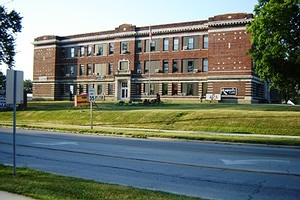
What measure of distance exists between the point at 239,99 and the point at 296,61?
111 ft

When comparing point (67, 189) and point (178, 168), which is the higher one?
point (67, 189)

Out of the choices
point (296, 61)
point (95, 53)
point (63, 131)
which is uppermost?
point (95, 53)

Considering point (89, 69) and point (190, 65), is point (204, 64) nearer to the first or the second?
point (190, 65)

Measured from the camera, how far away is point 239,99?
6316 centimetres

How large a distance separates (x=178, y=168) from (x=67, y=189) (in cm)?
478

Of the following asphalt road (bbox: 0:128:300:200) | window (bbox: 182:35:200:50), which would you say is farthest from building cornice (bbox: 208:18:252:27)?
asphalt road (bbox: 0:128:300:200)

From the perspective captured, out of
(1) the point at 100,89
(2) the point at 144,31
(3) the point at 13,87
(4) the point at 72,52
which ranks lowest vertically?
(3) the point at 13,87

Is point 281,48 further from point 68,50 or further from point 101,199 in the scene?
point 68,50

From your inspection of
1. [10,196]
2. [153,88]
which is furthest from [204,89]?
[10,196]

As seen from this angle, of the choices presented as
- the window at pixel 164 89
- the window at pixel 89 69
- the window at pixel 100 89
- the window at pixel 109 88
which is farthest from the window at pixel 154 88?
the window at pixel 89 69

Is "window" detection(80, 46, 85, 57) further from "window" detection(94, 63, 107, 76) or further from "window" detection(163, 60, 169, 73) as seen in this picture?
"window" detection(163, 60, 169, 73)

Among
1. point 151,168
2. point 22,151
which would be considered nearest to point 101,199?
point 151,168

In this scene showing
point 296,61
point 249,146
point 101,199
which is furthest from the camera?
point 296,61

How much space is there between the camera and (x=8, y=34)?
171 feet
